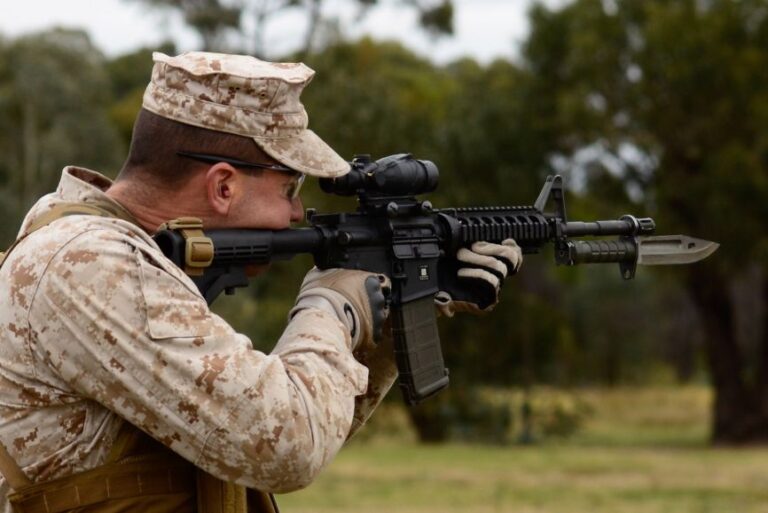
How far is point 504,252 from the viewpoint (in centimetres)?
431

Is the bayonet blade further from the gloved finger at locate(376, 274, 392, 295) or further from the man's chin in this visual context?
the man's chin

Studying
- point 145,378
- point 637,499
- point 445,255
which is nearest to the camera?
A: point 145,378

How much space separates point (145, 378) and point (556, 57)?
28735 mm

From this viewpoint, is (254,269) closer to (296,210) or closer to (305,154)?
(296,210)

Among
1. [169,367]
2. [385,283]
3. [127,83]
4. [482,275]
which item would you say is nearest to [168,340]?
[169,367]

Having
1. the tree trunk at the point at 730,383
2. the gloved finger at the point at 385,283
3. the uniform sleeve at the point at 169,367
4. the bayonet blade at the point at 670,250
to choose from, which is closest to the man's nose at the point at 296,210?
the gloved finger at the point at 385,283

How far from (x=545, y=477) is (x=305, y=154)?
17858mm

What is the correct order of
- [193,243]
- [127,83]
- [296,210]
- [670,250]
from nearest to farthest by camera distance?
1. [193,243]
2. [296,210]
3. [670,250]
4. [127,83]

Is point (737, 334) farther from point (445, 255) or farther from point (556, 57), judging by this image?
point (445, 255)

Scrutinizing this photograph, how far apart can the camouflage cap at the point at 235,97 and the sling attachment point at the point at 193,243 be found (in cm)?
23

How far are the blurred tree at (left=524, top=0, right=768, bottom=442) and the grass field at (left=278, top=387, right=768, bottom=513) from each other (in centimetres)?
432

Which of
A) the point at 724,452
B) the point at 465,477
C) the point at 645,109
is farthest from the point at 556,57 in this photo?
the point at 465,477

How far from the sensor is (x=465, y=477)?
20625mm

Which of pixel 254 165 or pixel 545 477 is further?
pixel 545 477
